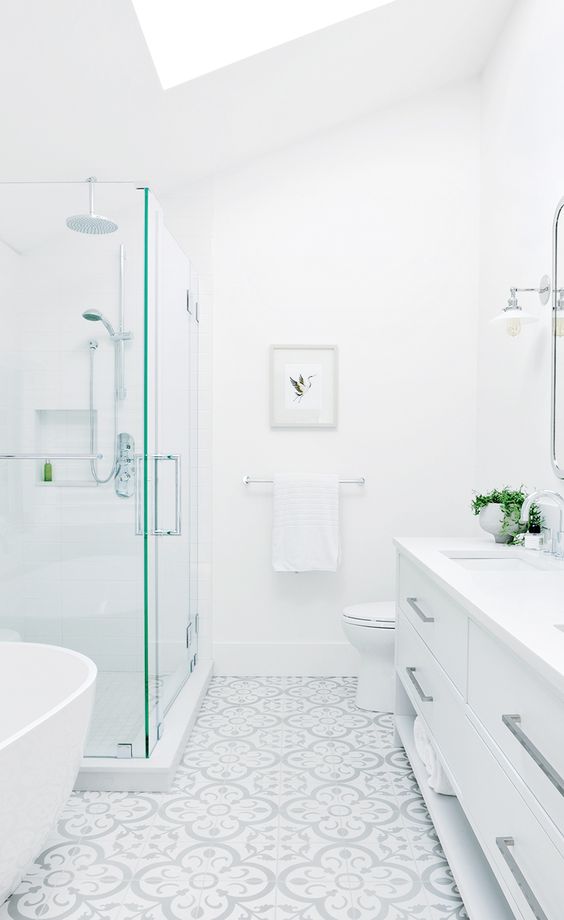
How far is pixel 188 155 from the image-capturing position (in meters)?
3.01

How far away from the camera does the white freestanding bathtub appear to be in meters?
1.36

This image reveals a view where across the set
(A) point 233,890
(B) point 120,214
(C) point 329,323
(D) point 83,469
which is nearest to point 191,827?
(A) point 233,890

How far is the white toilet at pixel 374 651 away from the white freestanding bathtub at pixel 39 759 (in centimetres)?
126

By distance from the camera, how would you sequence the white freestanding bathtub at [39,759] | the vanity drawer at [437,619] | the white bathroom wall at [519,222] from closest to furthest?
the white freestanding bathtub at [39,759] → the vanity drawer at [437,619] → the white bathroom wall at [519,222]

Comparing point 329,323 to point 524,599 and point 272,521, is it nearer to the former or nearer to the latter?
point 272,521

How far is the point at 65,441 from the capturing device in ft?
7.81

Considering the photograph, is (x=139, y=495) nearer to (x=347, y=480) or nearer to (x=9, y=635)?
(x=9, y=635)

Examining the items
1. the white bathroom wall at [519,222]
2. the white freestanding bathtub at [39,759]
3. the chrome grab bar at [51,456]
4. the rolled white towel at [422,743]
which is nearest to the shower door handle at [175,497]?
the chrome grab bar at [51,456]

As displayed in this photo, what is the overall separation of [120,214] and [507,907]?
2.18 m

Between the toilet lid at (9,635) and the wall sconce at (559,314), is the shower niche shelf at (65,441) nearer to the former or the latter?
the toilet lid at (9,635)

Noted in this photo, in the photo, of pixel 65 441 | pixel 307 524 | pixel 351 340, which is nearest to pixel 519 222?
pixel 351 340

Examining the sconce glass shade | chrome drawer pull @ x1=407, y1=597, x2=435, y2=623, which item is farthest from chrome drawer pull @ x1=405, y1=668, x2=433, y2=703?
the sconce glass shade

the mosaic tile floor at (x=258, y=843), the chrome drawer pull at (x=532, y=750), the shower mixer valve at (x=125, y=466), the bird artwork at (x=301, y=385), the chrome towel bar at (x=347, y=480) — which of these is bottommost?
the mosaic tile floor at (x=258, y=843)

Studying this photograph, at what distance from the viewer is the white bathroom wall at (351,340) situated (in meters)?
3.22
